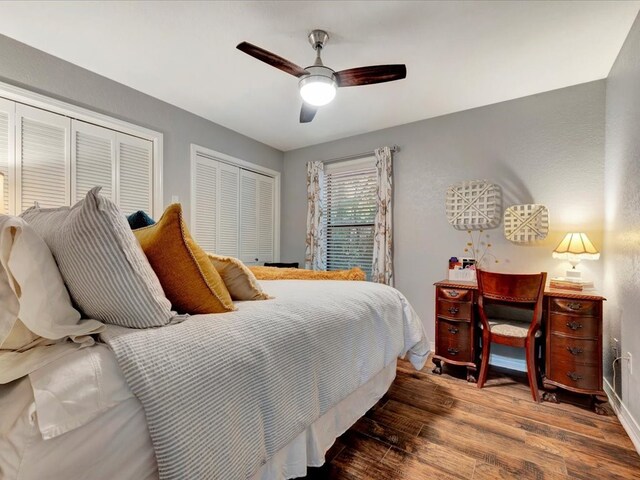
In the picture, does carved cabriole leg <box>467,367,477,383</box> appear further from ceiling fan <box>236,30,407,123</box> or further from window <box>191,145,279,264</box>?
window <box>191,145,279,264</box>

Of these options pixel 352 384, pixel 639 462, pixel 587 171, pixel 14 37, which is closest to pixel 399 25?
pixel 587 171

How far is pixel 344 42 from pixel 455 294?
2.19m

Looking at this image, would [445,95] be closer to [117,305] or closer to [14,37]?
[117,305]

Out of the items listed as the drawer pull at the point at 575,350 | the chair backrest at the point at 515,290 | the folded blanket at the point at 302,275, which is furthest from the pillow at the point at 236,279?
the drawer pull at the point at 575,350

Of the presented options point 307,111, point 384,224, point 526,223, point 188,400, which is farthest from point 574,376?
point 307,111

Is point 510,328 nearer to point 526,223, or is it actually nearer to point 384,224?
point 526,223

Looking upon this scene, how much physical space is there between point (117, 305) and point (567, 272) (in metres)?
3.06

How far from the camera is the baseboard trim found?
1693 millimetres

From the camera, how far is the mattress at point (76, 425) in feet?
1.98

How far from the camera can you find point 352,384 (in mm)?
1483

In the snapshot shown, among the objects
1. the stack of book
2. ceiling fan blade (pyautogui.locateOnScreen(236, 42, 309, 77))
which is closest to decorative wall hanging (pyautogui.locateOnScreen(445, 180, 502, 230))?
the stack of book

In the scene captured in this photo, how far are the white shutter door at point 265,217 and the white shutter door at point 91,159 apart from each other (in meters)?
1.86

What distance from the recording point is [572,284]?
233cm

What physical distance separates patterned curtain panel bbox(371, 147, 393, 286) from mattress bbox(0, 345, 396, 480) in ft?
9.86
